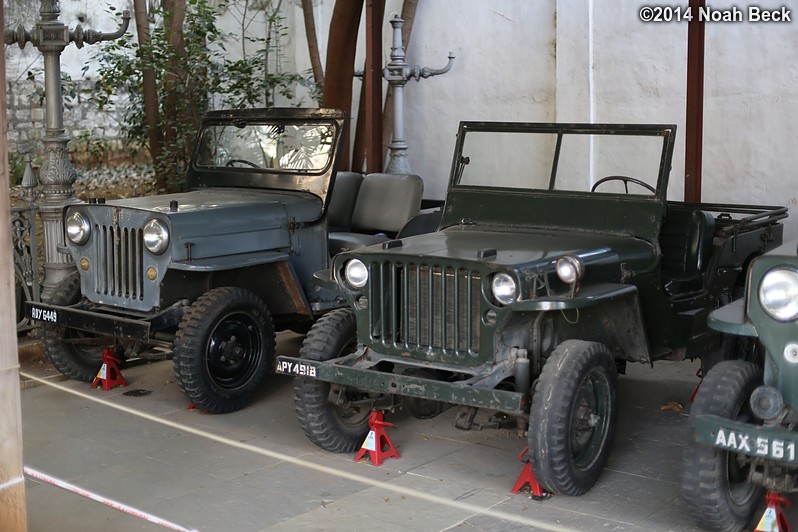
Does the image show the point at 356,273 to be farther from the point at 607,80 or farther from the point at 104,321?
the point at 607,80

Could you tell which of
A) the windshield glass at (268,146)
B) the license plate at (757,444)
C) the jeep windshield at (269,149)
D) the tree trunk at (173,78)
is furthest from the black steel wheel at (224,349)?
the tree trunk at (173,78)

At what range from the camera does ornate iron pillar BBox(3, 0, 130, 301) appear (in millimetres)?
7195

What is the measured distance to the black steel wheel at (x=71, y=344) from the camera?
6.62 m

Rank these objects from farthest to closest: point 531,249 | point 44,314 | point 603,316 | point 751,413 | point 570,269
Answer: point 44,314 → point 603,316 → point 531,249 → point 570,269 → point 751,413

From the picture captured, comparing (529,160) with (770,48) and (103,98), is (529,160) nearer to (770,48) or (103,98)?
(770,48)

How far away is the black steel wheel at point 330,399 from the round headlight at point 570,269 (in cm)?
120

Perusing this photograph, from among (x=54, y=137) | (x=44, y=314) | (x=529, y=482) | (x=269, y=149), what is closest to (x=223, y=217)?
(x=269, y=149)

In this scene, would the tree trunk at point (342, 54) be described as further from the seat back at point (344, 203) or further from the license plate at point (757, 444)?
the license plate at point (757, 444)

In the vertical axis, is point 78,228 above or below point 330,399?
above

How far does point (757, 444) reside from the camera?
12.7 ft

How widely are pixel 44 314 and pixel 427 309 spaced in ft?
8.95

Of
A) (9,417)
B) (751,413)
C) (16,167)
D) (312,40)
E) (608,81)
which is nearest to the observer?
(9,417)

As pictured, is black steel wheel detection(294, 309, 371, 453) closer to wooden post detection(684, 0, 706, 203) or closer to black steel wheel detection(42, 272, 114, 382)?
black steel wheel detection(42, 272, 114, 382)

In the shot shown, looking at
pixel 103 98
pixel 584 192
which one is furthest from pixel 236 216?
pixel 103 98
